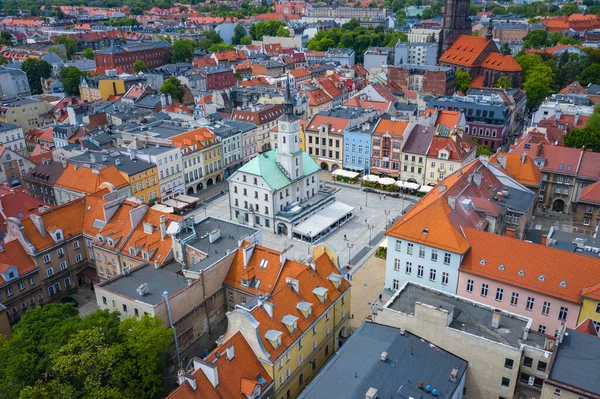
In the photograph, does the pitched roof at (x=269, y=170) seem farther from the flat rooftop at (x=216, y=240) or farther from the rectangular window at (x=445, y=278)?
the rectangular window at (x=445, y=278)

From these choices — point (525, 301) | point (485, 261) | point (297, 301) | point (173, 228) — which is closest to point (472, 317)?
point (525, 301)

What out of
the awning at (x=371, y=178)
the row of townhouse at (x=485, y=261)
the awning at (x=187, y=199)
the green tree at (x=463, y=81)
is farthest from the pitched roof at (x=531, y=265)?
the green tree at (x=463, y=81)

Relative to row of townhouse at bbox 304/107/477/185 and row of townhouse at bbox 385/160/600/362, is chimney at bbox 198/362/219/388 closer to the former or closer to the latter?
row of townhouse at bbox 385/160/600/362

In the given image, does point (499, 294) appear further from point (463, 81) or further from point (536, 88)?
point (463, 81)

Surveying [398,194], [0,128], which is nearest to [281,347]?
[398,194]

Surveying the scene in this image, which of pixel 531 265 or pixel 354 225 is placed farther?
pixel 354 225
